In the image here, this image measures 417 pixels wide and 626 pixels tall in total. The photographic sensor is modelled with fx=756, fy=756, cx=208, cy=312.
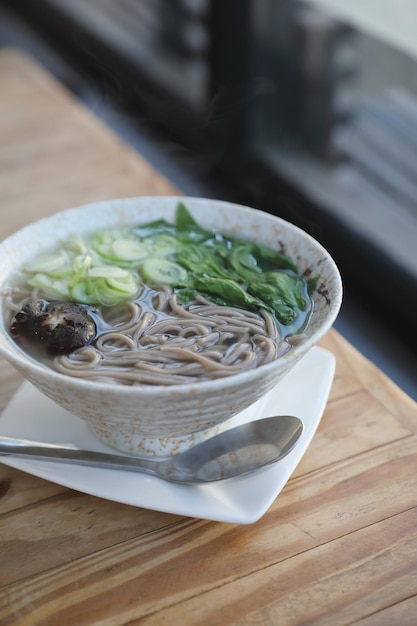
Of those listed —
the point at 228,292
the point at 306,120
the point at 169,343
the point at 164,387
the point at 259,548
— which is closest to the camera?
the point at 164,387

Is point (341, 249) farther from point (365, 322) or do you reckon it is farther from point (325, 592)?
point (325, 592)

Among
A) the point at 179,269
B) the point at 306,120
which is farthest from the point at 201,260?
the point at 306,120

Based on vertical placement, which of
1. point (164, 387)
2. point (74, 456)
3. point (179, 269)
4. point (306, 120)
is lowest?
point (306, 120)

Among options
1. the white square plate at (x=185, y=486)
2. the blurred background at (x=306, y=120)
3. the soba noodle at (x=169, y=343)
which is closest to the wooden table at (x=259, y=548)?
the white square plate at (x=185, y=486)

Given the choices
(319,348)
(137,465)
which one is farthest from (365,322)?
(137,465)

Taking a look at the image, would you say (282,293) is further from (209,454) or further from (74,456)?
(74,456)

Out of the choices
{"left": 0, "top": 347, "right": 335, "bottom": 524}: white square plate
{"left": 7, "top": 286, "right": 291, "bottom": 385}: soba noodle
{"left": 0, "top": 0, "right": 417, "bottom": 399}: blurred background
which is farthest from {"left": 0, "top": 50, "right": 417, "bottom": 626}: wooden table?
{"left": 0, "top": 0, "right": 417, "bottom": 399}: blurred background
